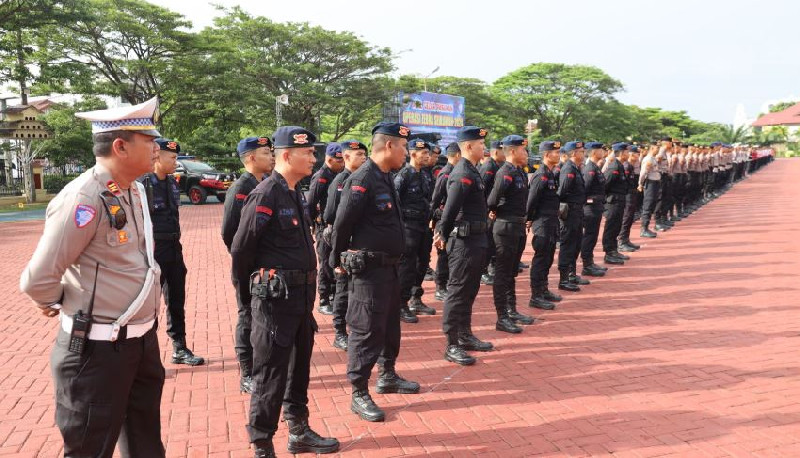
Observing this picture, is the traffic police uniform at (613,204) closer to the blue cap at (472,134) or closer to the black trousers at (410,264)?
the black trousers at (410,264)

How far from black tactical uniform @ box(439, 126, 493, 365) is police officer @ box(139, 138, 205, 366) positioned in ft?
7.54

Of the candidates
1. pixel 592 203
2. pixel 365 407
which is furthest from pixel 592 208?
pixel 365 407

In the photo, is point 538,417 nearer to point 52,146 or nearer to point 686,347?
point 686,347

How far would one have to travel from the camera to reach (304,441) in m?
3.54

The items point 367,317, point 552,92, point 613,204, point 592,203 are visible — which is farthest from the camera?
point 552,92

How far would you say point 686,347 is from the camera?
546 centimetres

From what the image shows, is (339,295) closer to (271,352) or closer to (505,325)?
(505,325)

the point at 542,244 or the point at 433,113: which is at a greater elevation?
the point at 433,113

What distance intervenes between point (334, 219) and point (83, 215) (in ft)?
12.1

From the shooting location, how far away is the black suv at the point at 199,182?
67.0 feet

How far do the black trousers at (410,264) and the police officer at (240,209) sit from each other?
205 cm

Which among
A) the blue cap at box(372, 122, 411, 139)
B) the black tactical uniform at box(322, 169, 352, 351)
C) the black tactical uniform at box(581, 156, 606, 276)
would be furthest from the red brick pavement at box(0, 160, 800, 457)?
the blue cap at box(372, 122, 411, 139)

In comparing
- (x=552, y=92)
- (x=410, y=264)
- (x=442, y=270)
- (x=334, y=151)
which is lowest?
(x=442, y=270)

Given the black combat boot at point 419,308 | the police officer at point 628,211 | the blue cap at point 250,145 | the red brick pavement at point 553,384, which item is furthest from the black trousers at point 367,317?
the police officer at point 628,211
